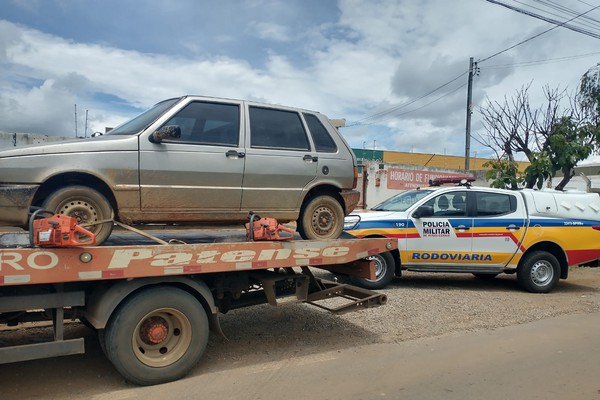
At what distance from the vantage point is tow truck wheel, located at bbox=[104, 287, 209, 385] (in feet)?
14.1

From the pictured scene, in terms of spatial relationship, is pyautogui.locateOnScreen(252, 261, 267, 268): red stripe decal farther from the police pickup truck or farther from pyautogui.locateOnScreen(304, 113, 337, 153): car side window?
the police pickup truck

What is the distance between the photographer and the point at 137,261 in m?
4.32

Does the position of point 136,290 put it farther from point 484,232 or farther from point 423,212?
point 484,232

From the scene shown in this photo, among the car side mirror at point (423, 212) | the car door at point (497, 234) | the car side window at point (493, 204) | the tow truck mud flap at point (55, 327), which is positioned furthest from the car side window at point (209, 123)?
the car side window at point (493, 204)

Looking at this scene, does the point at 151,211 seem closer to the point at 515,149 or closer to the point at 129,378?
the point at 129,378

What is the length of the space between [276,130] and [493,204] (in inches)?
210

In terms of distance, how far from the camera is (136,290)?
4.47 metres

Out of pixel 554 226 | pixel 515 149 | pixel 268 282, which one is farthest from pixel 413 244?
pixel 515 149

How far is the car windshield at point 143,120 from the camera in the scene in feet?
16.2

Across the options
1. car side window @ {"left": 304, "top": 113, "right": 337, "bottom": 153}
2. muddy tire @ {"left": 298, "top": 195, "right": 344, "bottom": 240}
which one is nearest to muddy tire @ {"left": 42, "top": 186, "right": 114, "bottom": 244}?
muddy tire @ {"left": 298, "top": 195, "right": 344, "bottom": 240}

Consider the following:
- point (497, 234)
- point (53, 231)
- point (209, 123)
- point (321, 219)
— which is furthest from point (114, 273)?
point (497, 234)

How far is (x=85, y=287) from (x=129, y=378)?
0.89m

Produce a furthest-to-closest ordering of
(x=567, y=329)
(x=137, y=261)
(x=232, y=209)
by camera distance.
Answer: (x=567, y=329) → (x=232, y=209) → (x=137, y=261)

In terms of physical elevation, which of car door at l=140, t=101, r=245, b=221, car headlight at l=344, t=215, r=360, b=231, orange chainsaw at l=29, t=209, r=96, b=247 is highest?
car door at l=140, t=101, r=245, b=221
